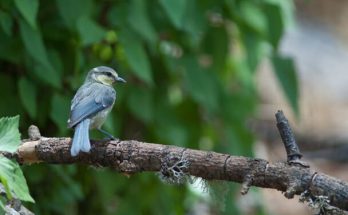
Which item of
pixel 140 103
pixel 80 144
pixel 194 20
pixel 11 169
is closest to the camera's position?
pixel 11 169

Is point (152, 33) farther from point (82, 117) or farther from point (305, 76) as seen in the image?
point (305, 76)

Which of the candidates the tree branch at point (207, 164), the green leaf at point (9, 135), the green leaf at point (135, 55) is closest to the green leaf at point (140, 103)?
the green leaf at point (135, 55)

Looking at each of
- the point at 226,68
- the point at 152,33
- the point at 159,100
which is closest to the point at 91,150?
the point at 152,33

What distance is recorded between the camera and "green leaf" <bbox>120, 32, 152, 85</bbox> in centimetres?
348

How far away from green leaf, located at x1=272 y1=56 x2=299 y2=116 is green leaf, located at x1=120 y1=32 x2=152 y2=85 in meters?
0.76

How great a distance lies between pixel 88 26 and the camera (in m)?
3.35

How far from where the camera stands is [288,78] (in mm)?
3969

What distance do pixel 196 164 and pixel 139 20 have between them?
4.20 ft

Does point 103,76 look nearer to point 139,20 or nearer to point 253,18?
point 139,20

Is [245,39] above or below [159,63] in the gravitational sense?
above

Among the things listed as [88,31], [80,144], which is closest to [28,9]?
[88,31]

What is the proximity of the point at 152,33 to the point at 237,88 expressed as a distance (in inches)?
46.6

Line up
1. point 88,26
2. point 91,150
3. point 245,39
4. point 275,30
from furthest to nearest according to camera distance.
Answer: point 245,39, point 275,30, point 88,26, point 91,150

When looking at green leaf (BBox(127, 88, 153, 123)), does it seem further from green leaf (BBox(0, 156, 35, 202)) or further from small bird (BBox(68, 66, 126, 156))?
green leaf (BBox(0, 156, 35, 202))
